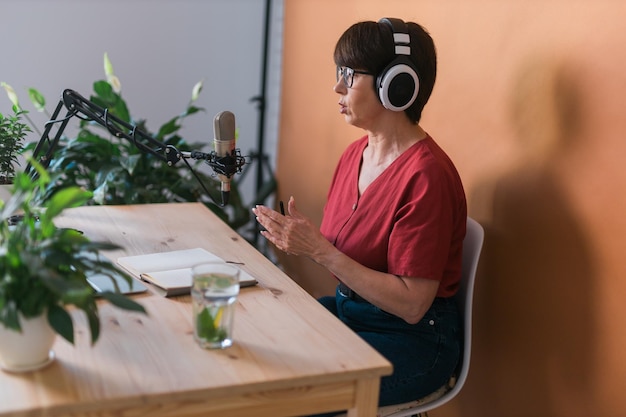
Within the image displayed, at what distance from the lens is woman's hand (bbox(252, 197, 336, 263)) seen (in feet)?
5.92

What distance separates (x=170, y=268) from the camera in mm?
1789

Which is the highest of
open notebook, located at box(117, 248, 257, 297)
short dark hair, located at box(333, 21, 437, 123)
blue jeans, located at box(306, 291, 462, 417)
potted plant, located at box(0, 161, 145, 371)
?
short dark hair, located at box(333, 21, 437, 123)

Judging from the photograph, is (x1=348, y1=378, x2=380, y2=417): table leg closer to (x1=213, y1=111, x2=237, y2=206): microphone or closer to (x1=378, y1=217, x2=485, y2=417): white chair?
(x1=378, y1=217, x2=485, y2=417): white chair

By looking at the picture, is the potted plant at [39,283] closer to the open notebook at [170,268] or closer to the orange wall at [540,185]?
the open notebook at [170,268]

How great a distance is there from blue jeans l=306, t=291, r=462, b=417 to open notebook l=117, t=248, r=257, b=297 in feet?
1.08

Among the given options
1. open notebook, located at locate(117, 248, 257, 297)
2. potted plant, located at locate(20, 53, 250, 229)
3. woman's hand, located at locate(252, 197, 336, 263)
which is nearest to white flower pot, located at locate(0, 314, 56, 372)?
open notebook, located at locate(117, 248, 257, 297)

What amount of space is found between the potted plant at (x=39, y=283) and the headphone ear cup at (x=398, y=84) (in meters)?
0.88

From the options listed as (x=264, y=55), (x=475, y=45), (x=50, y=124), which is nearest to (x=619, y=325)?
(x=475, y=45)

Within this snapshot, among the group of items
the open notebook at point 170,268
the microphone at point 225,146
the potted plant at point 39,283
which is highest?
the microphone at point 225,146

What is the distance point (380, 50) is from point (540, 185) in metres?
0.50

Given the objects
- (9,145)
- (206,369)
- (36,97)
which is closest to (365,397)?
(206,369)

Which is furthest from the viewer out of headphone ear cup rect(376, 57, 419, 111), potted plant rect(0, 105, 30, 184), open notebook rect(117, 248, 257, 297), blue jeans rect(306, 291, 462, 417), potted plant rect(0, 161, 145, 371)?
potted plant rect(0, 105, 30, 184)

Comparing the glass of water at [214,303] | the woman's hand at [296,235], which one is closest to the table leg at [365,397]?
the glass of water at [214,303]

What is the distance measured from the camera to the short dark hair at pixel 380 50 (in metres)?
1.94
